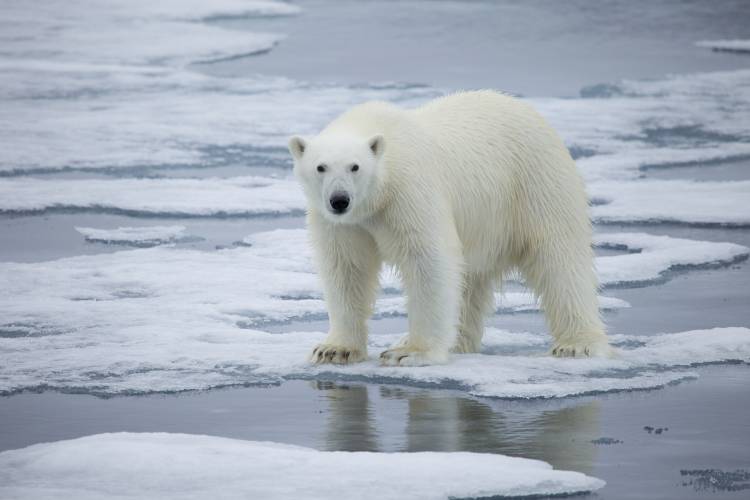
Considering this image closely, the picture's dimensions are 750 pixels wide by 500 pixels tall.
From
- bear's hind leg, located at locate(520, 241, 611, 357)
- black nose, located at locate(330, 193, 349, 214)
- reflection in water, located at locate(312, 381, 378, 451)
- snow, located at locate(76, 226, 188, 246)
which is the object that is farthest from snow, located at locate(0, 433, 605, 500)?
snow, located at locate(76, 226, 188, 246)

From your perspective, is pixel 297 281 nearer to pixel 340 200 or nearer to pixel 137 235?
pixel 137 235

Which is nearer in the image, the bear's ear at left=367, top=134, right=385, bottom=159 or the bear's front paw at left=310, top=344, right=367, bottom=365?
the bear's ear at left=367, top=134, right=385, bottom=159

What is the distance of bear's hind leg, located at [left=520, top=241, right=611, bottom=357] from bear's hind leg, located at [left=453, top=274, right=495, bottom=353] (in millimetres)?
211

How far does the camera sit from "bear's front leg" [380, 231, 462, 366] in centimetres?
512

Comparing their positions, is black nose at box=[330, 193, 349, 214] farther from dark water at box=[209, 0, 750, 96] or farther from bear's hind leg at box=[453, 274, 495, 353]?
dark water at box=[209, 0, 750, 96]

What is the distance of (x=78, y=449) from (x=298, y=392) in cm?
103

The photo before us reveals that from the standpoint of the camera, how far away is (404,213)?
511cm

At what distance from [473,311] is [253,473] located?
6.56ft

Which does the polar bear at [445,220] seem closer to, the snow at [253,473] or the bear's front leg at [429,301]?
the bear's front leg at [429,301]

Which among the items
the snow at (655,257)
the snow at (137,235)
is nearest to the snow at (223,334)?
the snow at (655,257)

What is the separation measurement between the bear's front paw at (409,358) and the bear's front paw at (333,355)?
0.14 m

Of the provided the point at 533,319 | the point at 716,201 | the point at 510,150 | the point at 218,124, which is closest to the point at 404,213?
the point at 510,150

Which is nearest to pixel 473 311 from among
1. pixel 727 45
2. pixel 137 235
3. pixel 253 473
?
pixel 253 473

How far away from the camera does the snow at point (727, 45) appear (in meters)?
18.8
